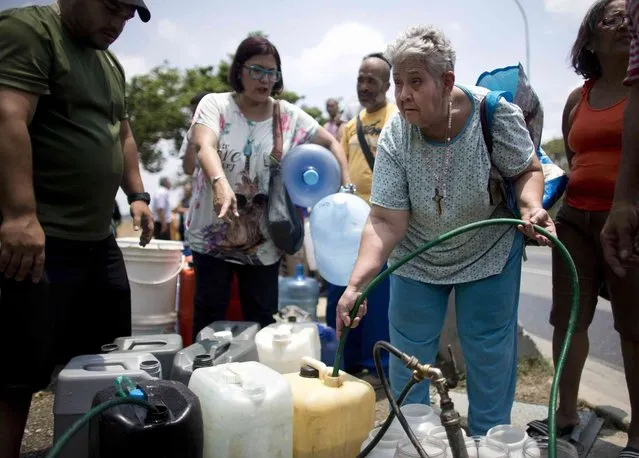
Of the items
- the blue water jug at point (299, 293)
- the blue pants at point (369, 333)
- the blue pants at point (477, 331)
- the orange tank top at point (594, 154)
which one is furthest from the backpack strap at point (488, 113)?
the blue water jug at point (299, 293)

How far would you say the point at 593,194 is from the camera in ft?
8.18

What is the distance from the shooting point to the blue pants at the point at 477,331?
7.07 ft

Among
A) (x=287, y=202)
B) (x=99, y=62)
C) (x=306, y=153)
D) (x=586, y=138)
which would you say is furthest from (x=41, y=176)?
(x=586, y=138)

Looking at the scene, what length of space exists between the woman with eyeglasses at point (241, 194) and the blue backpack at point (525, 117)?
122cm

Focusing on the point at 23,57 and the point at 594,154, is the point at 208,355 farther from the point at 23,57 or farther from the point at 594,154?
the point at 594,154

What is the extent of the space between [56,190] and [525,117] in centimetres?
199

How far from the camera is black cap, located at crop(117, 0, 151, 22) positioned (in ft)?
7.14

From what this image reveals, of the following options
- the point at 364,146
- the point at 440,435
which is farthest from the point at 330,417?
the point at 364,146

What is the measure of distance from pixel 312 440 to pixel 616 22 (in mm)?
2171

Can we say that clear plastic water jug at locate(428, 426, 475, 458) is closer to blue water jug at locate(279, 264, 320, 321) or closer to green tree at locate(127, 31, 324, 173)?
blue water jug at locate(279, 264, 320, 321)

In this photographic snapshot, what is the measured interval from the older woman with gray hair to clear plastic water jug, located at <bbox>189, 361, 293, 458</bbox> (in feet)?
1.61

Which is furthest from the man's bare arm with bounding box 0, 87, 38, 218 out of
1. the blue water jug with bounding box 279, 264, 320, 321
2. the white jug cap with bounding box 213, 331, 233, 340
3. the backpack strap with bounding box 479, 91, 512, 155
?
the blue water jug with bounding box 279, 264, 320, 321

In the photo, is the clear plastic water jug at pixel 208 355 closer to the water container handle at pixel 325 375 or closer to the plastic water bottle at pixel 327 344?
the water container handle at pixel 325 375

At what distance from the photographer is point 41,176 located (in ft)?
6.79
